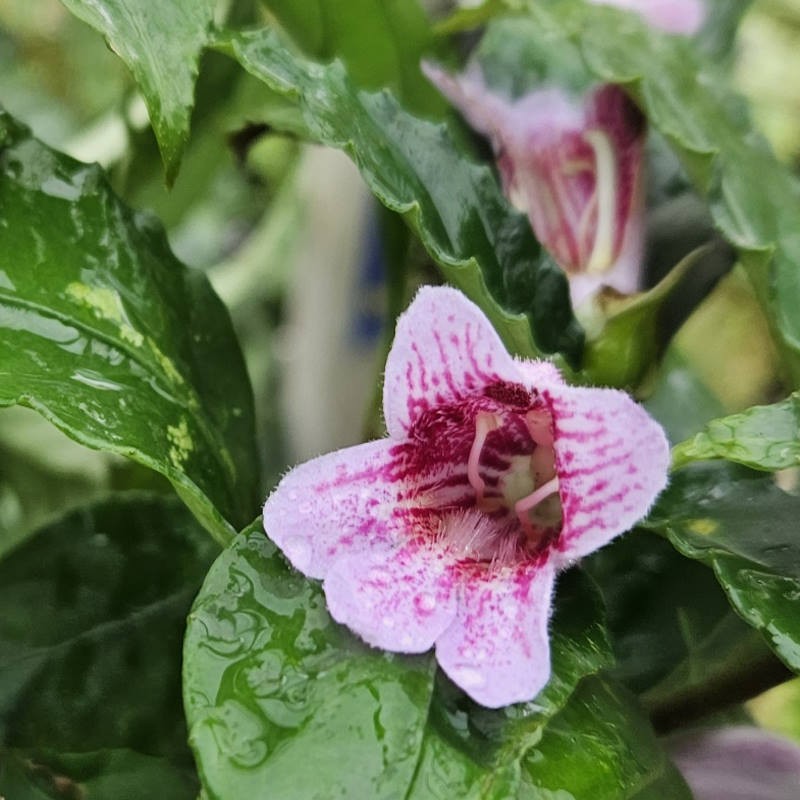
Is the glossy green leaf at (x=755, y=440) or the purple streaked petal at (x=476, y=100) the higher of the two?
the purple streaked petal at (x=476, y=100)

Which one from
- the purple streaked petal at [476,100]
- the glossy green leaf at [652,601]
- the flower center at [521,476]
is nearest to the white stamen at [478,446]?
the flower center at [521,476]

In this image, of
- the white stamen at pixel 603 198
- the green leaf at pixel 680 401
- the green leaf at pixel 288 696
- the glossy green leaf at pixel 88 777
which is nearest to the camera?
the green leaf at pixel 288 696

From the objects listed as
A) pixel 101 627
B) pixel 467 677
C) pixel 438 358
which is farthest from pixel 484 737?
pixel 101 627

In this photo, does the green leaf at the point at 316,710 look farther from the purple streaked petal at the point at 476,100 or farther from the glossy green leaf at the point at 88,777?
the purple streaked petal at the point at 476,100

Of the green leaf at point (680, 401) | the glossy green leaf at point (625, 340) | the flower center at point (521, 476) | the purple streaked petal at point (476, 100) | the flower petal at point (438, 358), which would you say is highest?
the flower petal at point (438, 358)

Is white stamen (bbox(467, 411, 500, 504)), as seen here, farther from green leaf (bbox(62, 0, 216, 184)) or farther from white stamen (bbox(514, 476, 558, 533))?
green leaf (bbox(62, 0, 216, 184))

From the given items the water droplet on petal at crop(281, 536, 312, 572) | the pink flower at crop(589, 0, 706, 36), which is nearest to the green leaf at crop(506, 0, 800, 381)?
the pink flower at crop(589, 0, 706, 36)

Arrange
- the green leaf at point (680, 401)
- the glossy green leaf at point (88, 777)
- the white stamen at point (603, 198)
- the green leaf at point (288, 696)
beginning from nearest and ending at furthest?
the green leaf at point (288, 696) → the glossy green leaf at point (88, 777) → the white stamen at point (603, 198) → the green leaf at point (680, 401)

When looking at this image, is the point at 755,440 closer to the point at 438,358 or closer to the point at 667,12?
the point at 438,358
